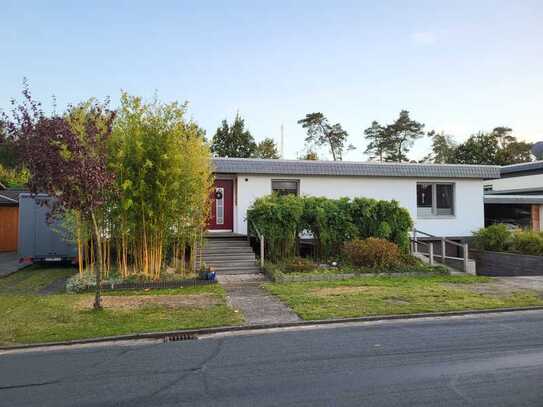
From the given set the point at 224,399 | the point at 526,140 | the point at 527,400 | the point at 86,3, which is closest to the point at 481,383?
the point at 527,400

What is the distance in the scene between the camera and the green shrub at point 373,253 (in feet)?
42.5

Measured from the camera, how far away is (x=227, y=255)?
539 inches

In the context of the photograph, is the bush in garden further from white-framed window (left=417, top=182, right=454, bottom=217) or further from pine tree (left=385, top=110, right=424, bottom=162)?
pine tree (left=385, top=110, right=424, bottom=162)

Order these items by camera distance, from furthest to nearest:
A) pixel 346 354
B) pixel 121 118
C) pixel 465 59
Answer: pixel 465 59 → pixel 121 118 → pixel 346 354

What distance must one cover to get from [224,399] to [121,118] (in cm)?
894

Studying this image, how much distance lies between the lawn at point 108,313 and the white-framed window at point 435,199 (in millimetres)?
10397

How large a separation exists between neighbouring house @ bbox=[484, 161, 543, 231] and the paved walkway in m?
14.5

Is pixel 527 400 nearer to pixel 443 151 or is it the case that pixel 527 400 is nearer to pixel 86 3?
pixel 86 3

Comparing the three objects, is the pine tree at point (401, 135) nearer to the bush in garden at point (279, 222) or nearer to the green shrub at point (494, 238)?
the green shrub at point (494, 238)

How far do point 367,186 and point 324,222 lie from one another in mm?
4070

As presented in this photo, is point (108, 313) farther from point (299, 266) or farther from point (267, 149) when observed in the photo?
point (267, 149)

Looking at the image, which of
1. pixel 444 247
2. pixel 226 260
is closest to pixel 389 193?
pixel 444 247

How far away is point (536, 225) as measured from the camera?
20.8 m

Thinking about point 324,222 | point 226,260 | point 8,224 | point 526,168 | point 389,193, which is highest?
point 526,168
